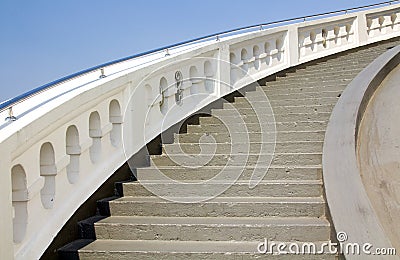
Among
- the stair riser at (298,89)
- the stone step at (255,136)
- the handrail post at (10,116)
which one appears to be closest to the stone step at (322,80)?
the stair riser at (298,89)

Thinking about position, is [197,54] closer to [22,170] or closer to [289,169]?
[289,169]

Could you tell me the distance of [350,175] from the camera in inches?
130

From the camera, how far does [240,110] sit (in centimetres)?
638

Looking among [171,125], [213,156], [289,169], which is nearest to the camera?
[289,169]

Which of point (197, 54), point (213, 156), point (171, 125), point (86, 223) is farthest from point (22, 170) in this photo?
point (197, 54)

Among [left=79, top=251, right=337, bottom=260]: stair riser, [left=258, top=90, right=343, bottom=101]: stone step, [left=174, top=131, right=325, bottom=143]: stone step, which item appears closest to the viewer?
[left=79, top=251, right=337, bottom=260]: stair riser

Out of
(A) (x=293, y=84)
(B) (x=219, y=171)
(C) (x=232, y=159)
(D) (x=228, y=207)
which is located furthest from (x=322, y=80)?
(D) (x=228, y=207)

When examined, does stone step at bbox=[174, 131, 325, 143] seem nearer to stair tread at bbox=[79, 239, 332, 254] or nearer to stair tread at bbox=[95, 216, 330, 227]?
stair tread at bbox=[95, 216, 330, 227]

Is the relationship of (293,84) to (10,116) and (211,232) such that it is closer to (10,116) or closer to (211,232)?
(211,232)

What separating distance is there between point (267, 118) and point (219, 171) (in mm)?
1575

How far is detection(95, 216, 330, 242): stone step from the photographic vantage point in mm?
3592

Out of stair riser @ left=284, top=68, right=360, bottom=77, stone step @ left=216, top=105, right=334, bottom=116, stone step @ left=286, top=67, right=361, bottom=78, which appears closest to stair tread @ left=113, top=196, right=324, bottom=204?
stone step @ left=216, top=105, right=334, bottom=116

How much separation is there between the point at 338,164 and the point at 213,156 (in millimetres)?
1560

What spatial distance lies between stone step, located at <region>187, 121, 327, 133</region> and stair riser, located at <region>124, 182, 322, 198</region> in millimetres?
1361
